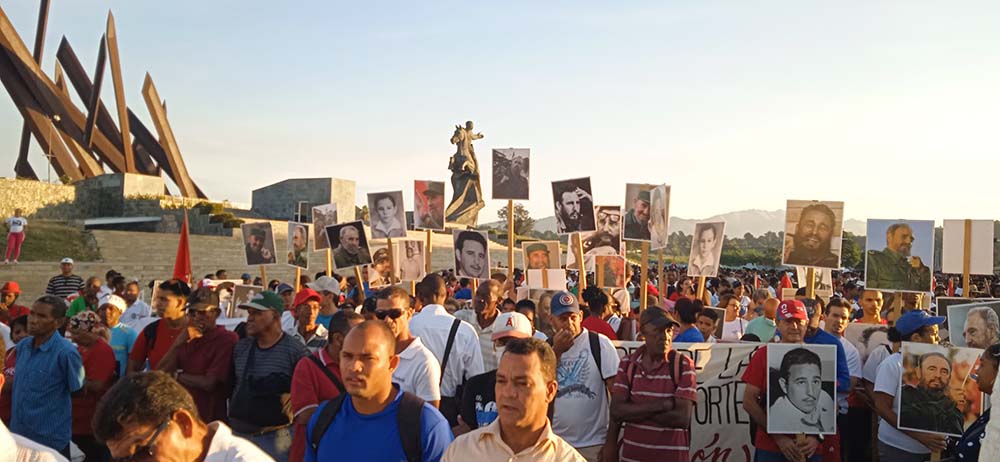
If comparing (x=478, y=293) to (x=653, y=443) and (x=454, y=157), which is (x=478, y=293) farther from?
(x=454, y=157)

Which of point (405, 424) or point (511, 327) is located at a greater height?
point (511, 327)

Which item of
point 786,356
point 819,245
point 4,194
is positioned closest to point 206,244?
point 4,194

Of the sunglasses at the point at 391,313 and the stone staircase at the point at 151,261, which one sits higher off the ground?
the sunglasses at the point at 391,313

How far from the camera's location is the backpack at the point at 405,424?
319 centimetres

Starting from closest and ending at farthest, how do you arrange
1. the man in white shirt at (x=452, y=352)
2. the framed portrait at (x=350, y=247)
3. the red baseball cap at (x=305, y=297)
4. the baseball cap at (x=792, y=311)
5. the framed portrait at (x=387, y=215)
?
the man in white shirt at (x=452, y=352) < the baseball cap at (x=792, y=311) < the red baseball cap at (x=305, y=297) < the framed portrait at (x=350, y=247) < the framed portrait at (x=387, y=215)

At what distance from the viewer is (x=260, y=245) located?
1451 centimetres

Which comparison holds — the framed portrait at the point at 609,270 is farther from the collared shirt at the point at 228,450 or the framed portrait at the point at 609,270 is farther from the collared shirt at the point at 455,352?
the collared shirt at the point at 228,450

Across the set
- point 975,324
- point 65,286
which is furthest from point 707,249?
point 65,286

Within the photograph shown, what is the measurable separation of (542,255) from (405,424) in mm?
10064

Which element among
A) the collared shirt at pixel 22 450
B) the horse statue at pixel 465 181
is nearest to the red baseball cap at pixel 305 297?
the collared shirt at pixel 22 450

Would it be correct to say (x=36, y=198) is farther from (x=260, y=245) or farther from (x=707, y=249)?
(x=707, y=249)

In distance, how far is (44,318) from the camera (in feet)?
17.4

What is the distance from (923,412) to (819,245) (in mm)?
4286

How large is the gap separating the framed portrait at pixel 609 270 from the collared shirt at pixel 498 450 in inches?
394
